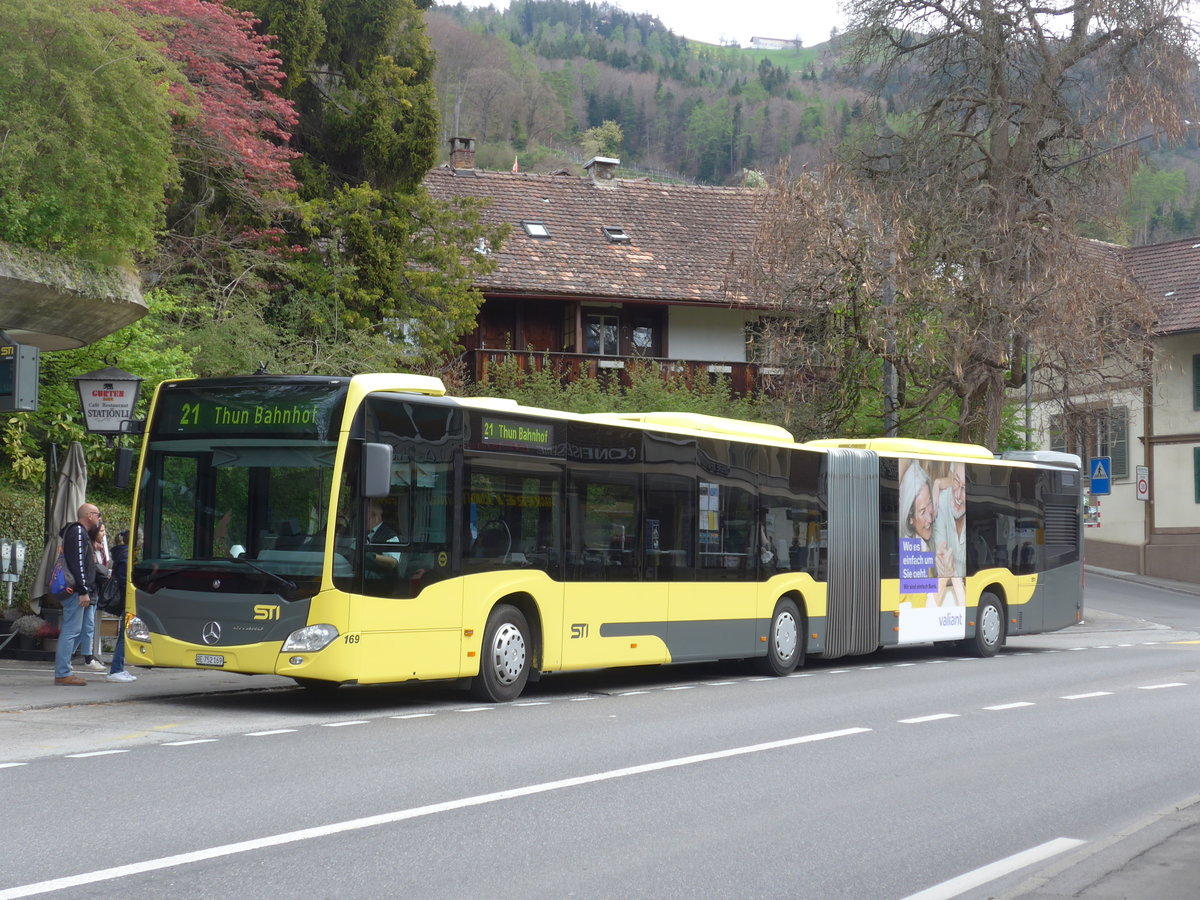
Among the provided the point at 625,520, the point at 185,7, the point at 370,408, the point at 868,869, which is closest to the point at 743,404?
the point at 185,7

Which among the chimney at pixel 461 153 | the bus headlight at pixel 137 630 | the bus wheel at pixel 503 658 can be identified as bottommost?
the bus wheel at pixel 503 658

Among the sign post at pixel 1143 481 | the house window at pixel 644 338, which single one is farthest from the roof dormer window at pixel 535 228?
the sign post at pixel 1143 481

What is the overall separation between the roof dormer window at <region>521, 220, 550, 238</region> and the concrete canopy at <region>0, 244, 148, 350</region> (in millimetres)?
23368

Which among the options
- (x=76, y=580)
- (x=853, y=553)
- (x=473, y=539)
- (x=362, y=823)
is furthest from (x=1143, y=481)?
(x=362, y=823)

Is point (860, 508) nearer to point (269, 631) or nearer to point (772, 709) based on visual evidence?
point (772, 709)

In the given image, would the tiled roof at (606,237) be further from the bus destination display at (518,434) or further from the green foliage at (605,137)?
the green foliage at (605,137)

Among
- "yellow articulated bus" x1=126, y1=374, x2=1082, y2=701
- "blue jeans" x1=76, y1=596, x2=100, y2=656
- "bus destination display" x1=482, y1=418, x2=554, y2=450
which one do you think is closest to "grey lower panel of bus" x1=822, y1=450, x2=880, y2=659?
"yellow articulated bus" x1=126, y1=374, x2=1082, y2=701

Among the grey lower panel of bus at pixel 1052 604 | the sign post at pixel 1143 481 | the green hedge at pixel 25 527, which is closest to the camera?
the green hedge at pixel 25 527

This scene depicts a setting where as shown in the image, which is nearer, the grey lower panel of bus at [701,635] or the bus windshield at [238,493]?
the bus windshield at [238,493]

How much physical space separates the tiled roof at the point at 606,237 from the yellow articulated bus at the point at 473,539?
19.7m

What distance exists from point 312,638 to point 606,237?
30765 millimetres

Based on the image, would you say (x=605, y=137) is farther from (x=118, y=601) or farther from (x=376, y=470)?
(x=376, y=470)

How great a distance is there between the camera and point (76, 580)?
1473 centimetres

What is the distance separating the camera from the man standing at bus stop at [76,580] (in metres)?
14.7
